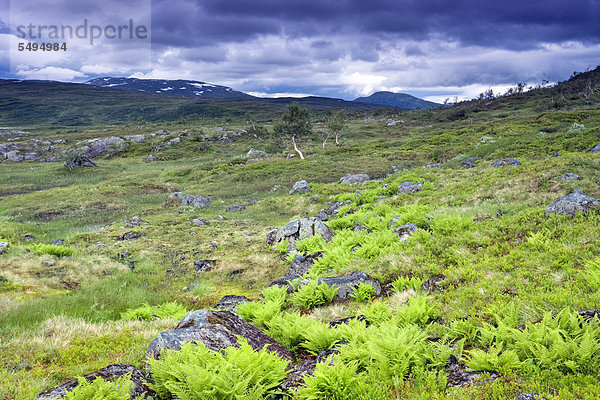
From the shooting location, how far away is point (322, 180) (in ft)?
134

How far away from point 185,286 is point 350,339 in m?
9.05

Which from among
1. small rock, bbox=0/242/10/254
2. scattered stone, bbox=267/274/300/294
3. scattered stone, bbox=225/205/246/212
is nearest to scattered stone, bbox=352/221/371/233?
scattered stone, bbox=267/274/300/294

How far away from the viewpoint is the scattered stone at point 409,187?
21.7 metres

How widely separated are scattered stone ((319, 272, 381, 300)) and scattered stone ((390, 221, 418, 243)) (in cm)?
293

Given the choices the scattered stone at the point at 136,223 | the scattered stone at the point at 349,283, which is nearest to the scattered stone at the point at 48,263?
the scattered stone at the point at 136,223

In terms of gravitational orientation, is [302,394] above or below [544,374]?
below

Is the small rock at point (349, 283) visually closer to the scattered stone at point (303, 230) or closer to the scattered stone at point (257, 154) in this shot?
the scattered stone at point (303, 230)

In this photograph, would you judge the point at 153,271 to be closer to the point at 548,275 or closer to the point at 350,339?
the point at 350,339

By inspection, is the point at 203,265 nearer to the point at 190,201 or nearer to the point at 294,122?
the point at 190,201

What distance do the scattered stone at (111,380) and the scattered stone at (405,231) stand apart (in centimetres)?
905

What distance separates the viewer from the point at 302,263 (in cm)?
1285

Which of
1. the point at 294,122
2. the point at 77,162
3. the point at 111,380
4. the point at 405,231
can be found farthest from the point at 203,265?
the point at 77,162

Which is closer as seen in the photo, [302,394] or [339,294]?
[302,394]

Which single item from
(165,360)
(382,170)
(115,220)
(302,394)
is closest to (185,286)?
(165,360)
